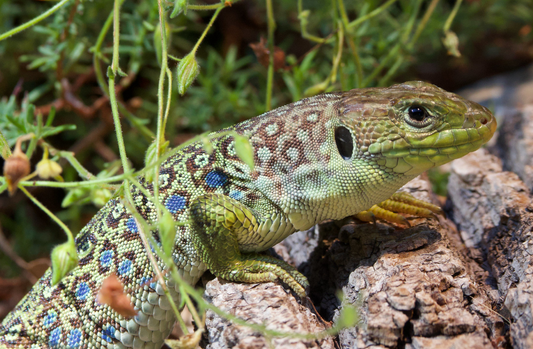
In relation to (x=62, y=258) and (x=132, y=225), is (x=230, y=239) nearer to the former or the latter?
(x=132, y=225)

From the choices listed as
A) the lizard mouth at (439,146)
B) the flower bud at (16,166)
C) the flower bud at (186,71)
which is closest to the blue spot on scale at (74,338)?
the flower bud at (16,166)

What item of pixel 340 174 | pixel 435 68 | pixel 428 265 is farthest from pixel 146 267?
pixel 435 68

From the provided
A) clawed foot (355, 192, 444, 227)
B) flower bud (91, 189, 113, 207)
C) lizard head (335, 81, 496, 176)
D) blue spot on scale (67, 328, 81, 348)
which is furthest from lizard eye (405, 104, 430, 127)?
blue spot on scale (67, 328, 81, 348)

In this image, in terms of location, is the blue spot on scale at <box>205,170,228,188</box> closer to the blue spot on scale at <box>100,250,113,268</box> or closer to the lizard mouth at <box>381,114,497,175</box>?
the blue spot on scale at <box>100,250,113,268</box>

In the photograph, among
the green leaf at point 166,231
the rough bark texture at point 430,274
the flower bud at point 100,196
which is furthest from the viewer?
the flower bud at point 100,196

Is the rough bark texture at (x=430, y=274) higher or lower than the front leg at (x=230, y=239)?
lower

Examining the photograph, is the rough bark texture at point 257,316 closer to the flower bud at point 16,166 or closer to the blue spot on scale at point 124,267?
the blue spot on scale at point 124,267

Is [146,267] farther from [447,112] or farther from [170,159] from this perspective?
[447,112]
